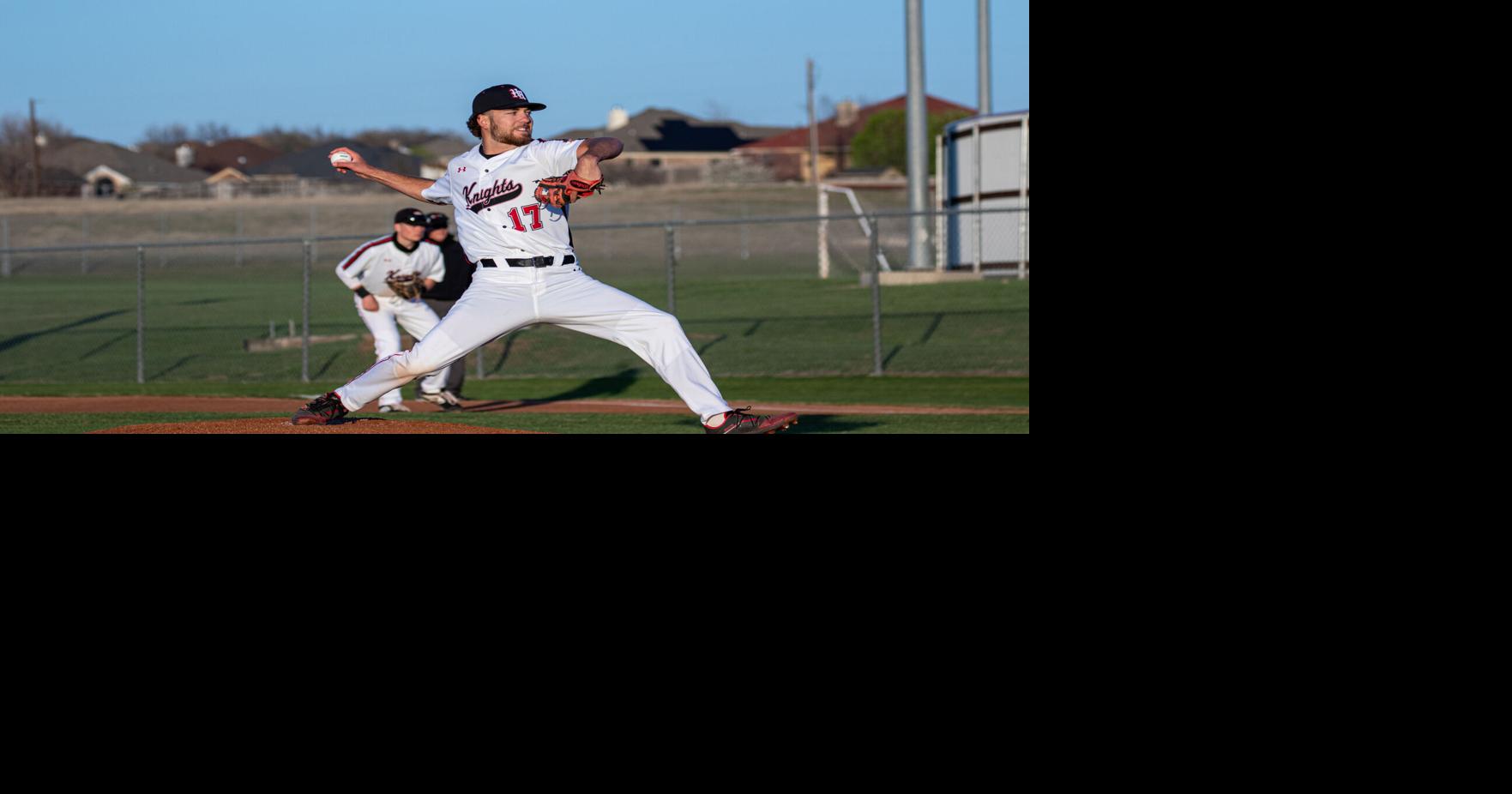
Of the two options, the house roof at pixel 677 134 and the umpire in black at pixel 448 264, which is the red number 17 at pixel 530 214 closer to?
the umpire in black at pixel 448 264

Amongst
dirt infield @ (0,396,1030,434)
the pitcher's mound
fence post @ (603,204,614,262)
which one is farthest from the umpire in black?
fence post @ (603,204,614,262)

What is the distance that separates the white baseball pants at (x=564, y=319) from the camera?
24.0 ft

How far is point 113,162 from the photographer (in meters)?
75.9

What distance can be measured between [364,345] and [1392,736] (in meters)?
15.6

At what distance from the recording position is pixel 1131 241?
333 centimetres

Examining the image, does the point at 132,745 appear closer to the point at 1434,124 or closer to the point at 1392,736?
the point at 1392,736

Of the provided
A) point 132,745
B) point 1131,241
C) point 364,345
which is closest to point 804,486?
point 1131,241

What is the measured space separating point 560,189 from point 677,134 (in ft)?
262

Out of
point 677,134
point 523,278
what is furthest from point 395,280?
point 677,134

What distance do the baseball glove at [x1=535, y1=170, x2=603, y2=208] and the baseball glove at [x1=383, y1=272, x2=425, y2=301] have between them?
458 cm

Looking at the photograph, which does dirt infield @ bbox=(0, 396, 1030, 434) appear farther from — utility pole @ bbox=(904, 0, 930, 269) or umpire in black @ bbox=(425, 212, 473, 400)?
utility pole @ bbox=(904, 0, 930, 269)

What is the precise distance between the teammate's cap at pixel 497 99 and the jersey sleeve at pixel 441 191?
1.52 ft

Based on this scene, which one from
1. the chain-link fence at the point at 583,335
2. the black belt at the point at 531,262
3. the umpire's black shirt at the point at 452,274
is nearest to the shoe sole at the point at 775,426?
the black belt at the point at 531,262

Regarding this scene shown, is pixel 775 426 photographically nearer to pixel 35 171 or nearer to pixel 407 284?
pixel 407 284
